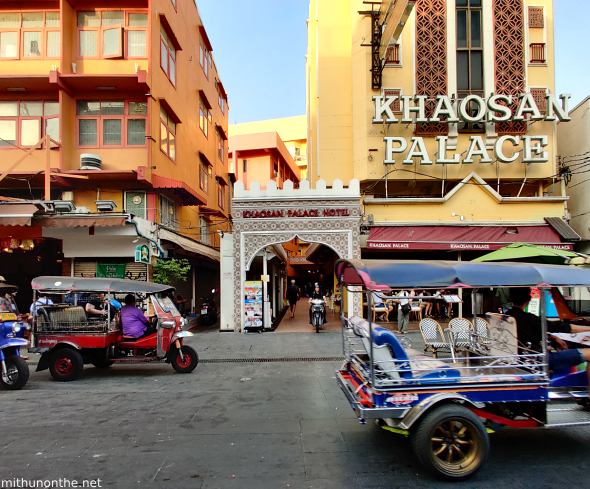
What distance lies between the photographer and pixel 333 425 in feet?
17.2

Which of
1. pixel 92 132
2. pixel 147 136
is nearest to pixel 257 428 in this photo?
pixel 147 136

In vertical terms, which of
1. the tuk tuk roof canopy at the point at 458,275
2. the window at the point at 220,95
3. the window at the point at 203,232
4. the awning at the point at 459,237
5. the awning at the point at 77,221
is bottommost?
the tuk tuk roof canopy at the point at 458,275

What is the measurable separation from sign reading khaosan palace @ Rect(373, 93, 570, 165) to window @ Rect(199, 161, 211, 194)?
36.0ft

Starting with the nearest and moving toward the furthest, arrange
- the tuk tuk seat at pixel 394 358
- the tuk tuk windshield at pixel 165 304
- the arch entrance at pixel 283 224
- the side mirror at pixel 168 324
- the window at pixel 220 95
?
the tuk tuk seat at pixel 394 358 < the side mirror at pixel 168 324 < the tuk tuk windshield at pixel 165 304 < the arch entrance at pixel 283 224 < the window at pixel 220 95

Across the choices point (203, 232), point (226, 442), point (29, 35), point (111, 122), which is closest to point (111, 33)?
point (29, 35)

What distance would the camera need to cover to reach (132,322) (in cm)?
827

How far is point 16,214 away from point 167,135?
6872 millimetres

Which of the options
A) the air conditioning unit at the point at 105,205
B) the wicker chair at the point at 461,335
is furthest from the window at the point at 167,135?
the wicker chair at the point at 461,335

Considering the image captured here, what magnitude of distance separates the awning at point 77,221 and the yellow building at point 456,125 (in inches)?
341

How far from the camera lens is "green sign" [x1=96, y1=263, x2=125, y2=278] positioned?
1412 centimetres

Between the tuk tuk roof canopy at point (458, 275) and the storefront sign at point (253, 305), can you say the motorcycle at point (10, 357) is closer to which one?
the tuk tuk roof canopy at point (458, 275)

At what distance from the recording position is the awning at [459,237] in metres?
15.1

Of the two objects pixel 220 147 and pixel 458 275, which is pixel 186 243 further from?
pixel 458 275

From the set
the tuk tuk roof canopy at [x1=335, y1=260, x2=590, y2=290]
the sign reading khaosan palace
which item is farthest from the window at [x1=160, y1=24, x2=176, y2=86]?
the tuk tuk roof canopy at [x1=335, y1=260, x2=590, y2=290]
